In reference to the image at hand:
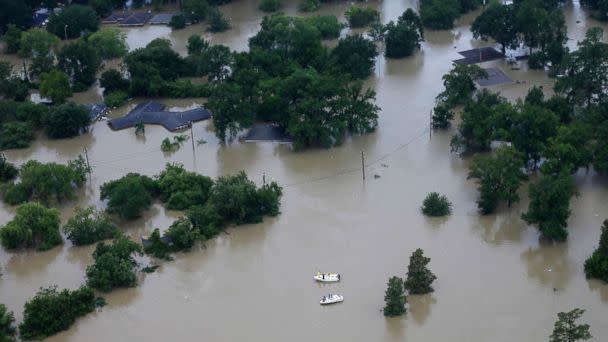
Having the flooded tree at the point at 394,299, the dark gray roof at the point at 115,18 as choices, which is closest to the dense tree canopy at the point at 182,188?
the flooded tree at the point at 394,299

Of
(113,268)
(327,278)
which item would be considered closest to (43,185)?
(113,268)

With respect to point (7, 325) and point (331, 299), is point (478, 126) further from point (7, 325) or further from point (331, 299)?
point (7, 325)

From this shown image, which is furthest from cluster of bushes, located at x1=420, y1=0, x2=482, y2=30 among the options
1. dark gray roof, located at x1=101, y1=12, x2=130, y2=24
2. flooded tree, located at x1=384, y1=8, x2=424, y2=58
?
dark gray roof, located at x1=101, y1=12, x2=130, y2=24

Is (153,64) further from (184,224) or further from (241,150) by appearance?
(184,224)

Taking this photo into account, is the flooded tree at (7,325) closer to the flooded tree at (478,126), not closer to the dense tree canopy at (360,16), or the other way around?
the flooded tree at (478,126)

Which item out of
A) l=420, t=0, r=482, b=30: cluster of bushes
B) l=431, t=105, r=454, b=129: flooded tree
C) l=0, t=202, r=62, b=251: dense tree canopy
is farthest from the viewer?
l=420, t=0, r=482, b=30: cluster of bushes

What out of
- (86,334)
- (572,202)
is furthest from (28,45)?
(572,202)

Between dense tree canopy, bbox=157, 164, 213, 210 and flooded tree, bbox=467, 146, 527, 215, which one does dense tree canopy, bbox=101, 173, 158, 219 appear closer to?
dense tree canopy, bbox=157, 164, 213, 210
